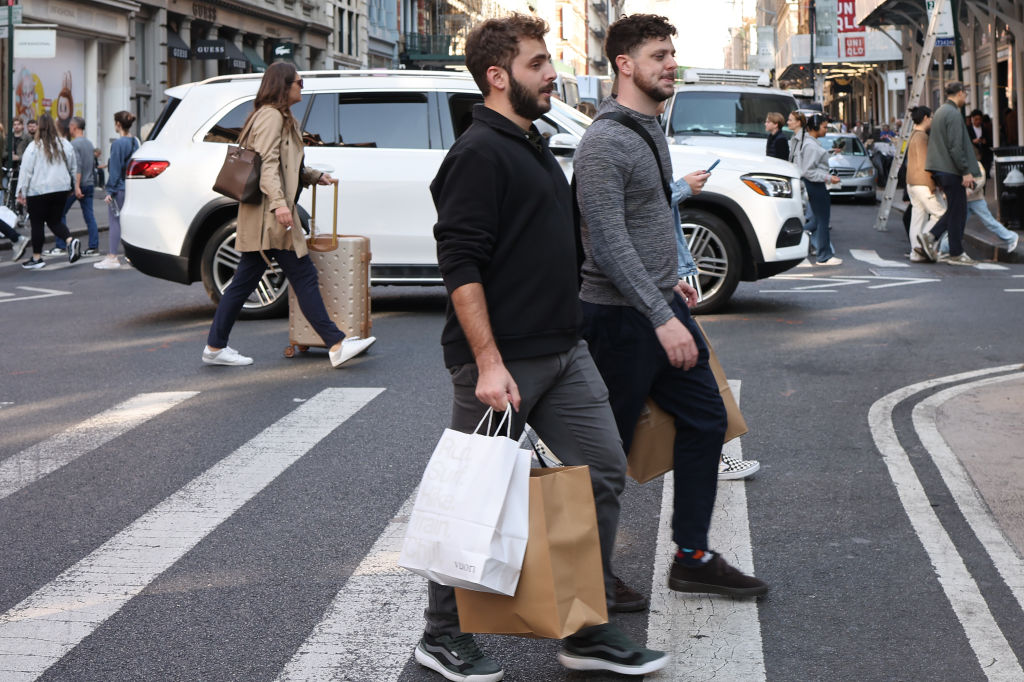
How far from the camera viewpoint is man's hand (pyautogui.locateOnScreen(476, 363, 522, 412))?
140 inches

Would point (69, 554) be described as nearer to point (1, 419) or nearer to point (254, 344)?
point (1, 419)

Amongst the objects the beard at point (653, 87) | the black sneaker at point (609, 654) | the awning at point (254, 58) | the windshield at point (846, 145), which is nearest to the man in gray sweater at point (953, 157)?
the beard at point (653, 87)

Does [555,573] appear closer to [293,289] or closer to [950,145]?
[293,289]

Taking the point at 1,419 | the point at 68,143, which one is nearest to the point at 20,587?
the point at 1,419

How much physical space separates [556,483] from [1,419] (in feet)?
16.5

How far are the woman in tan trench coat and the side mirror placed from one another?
2.30 metres

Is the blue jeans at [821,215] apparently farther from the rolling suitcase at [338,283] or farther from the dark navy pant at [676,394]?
the dark navy pant at [676,394]

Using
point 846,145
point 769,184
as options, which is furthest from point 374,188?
point 846,145

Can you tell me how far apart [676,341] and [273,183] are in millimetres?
5068

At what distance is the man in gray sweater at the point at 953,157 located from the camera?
50.0ft

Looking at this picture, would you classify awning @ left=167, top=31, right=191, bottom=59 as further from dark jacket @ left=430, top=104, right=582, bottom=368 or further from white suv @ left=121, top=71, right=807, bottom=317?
dark jacket @ left=430, top=104, right=582, bottom=368

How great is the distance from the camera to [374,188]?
432 inches

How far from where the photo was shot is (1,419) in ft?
24.9

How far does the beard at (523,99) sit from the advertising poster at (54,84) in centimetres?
2853
